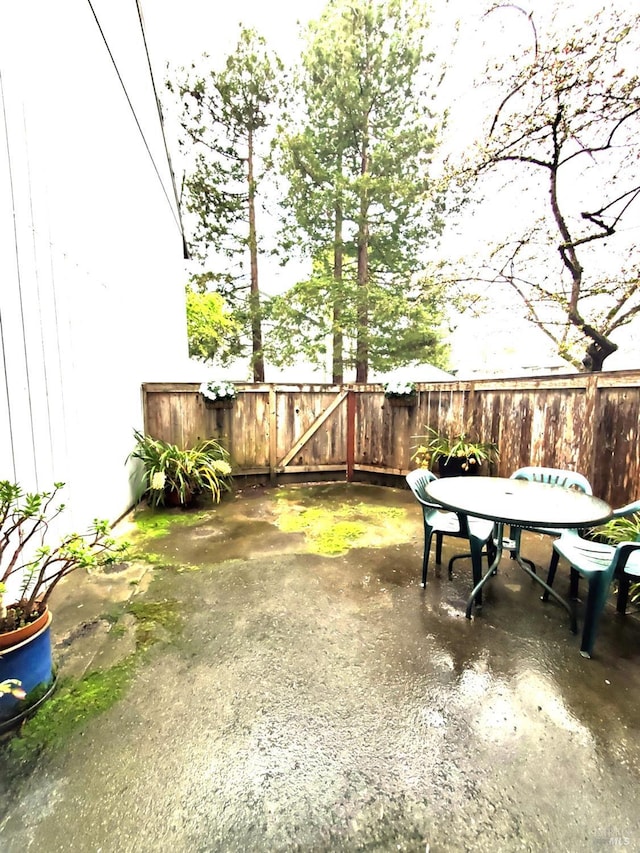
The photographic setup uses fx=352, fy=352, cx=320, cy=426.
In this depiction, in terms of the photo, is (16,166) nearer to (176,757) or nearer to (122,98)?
(122,98)

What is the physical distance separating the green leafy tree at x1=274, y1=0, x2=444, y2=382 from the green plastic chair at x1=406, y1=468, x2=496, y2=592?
16.5ft

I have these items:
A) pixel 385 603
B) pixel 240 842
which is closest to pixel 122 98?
pixel 385 603

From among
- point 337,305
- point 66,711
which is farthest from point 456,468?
point 337,305

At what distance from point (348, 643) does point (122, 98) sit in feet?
18.7

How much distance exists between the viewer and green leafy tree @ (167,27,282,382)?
780cm

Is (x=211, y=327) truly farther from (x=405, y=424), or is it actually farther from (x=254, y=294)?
(x=405, y=424)

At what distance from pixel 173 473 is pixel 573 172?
21.0 feet

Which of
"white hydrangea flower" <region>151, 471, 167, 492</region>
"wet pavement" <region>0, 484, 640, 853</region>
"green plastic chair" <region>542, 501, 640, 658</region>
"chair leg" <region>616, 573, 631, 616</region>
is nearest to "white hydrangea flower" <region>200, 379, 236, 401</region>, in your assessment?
"white hydrangea flower" <region>151, 471, 167, 492</region>

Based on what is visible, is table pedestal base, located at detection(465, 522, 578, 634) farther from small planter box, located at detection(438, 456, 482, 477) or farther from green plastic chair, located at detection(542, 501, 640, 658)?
small planter box, located at detection(438, 456, 482, 477)

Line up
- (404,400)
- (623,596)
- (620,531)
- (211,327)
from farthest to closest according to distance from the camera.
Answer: (211,327) < (404,400) < (620,531) < (623,596)

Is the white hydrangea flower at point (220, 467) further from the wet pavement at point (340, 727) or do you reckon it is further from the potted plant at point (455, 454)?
the potted plant at point (455, 454)

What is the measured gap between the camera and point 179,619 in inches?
85.1

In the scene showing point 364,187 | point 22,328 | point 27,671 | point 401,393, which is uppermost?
point 364,187

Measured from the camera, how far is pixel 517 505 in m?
2.10
